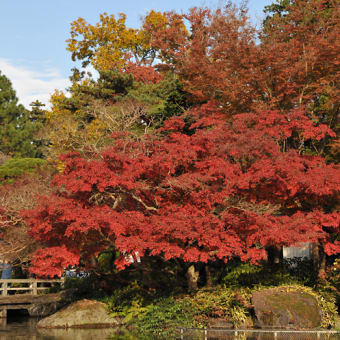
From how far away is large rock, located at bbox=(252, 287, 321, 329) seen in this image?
1603 centimetres

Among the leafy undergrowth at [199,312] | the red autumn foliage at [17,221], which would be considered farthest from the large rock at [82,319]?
the red autumn foliage at [17,221]

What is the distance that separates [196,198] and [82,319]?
22.9ft

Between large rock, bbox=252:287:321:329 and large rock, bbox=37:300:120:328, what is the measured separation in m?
5.49

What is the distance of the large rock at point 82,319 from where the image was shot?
1881cm

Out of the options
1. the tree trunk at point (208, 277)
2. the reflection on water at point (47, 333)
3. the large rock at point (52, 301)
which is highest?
the tree trunk at point (208, 277)

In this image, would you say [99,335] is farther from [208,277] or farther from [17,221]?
[17,221]

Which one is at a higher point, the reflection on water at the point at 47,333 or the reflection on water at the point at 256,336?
the reflection on water at the point at 256,336

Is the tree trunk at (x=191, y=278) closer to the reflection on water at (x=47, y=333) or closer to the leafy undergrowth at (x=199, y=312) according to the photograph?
the leafy undergrowth at (x=199, y=312)

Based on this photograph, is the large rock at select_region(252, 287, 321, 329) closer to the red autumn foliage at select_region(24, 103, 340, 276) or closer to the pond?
the pond

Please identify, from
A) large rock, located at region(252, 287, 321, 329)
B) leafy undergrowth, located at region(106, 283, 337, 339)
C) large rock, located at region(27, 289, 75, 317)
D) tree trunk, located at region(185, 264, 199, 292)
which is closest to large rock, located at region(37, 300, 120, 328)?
leafy undergrowth, located at region(106, 283, 337, 339)

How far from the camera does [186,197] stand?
1653 centimetres

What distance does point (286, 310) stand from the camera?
16.2 meters

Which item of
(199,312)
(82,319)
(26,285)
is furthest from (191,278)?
(26,285)

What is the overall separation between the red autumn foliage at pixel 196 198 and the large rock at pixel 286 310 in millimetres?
1586
